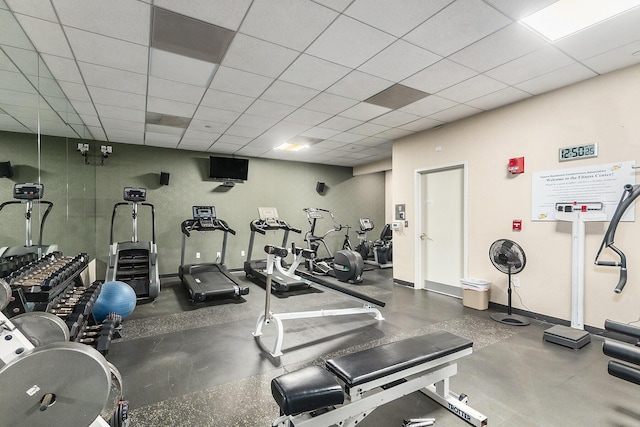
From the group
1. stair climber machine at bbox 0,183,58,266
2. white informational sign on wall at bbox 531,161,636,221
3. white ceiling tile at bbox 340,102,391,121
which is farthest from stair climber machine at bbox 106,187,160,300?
white informational sign on wall at bbox 531,161,636,221

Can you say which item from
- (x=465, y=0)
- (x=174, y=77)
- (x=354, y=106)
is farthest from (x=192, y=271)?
(x=465, y=0)

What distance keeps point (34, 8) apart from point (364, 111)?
3508 mm

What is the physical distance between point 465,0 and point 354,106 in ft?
6.93

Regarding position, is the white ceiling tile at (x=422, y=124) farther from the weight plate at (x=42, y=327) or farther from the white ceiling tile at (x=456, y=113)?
the weight plate at (x=42, y=327)

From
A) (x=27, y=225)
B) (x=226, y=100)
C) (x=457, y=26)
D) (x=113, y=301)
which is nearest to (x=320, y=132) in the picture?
(x=226, y=100)

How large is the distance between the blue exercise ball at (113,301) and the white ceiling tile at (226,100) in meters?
2.62

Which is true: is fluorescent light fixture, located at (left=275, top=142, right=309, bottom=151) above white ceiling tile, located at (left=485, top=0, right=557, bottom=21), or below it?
below

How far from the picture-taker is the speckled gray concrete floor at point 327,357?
199cm

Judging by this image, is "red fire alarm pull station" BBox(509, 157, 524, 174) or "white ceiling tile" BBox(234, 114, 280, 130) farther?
"white ceiling tile" BBox(234, 114, 280, 130)

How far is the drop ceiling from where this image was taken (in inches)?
88.3

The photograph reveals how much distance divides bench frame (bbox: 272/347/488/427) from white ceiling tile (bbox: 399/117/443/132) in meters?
3.65

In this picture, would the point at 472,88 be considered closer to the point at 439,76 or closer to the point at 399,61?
the point at 439,76

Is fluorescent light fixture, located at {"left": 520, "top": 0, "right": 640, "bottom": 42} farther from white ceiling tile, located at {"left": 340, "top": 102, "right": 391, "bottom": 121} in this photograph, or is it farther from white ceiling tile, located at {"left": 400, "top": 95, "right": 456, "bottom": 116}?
white ceiling tile, located at {"left": 340, "top": 102, "right": 391, "bottom": 121}

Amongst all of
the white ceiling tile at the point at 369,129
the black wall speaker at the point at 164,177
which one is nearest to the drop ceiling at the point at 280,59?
the white ceiling tile at the point at 369,129
